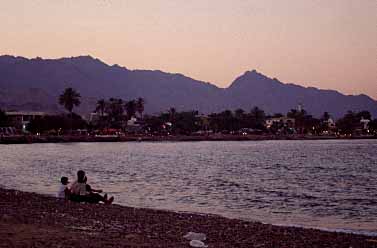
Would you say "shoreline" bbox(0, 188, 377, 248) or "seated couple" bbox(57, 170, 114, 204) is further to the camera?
"seated couple" bbox(57, 170, 114, 204)

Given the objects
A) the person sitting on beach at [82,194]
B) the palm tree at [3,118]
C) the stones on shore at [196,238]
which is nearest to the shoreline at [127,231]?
the stones on shore at [196,238]

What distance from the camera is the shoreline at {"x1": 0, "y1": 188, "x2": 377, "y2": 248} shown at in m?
13.8

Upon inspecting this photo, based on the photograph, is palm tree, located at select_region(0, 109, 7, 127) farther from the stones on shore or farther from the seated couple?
the stones on shore

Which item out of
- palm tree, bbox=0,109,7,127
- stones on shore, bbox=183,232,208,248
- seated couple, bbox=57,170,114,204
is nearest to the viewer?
stones on shore, bbox=183,232,208,248

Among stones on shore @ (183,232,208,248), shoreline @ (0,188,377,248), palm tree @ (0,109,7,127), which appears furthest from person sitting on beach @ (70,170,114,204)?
palm tree @ (0,109,7,127)

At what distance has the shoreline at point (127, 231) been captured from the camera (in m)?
13.8

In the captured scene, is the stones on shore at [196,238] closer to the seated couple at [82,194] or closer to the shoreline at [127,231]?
the shoreline at [127,231]

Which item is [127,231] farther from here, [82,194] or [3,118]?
[3,118]

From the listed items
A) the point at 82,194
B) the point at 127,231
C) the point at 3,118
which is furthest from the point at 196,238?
the point at 3,118

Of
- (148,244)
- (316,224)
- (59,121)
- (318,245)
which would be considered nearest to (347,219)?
(316,224)

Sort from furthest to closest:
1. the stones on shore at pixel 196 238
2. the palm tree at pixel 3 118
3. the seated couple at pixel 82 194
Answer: the palm tree at pixel 3 118
the seated couple at pixel 82 194
the stones on shore at pixel 196 238

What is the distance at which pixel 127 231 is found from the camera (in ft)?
51.9

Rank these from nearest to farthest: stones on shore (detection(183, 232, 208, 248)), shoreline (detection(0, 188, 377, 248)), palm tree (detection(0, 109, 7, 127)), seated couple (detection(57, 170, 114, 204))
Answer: shoreline (detection(0, 188, 377, 248))
stones on shore (detection(183, 232, 208, 248))
seated couple (detection(57, 170, 114, 204))
palm tree (detection(0, 109, 7, 127))

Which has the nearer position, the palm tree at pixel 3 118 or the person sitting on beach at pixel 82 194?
the person sitting on beach at pixel 82 194
